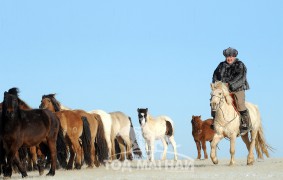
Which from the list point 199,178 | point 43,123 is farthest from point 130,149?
point 199,178

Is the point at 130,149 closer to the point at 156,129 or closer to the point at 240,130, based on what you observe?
the point at 156,129

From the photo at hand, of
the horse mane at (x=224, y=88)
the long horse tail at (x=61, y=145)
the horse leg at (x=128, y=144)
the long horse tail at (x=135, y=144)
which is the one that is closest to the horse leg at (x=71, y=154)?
the long horse tail at (x=61, y=145)

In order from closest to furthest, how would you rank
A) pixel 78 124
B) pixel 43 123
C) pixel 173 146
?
pixel 43 123, pixel 78 124, pixel 173 146

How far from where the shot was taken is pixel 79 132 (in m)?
19.4

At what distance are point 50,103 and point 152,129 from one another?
5.83 m

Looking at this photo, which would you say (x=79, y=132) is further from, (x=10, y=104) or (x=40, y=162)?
(x=10, y=104)

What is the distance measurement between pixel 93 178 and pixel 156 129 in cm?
1112

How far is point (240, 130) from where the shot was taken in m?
18.2

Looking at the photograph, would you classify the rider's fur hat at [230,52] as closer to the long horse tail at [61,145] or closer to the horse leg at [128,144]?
the long horse tail at [61,145]

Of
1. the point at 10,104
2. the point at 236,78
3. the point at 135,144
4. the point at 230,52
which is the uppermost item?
the point at 230,52

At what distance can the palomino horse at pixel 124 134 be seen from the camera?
84.6 ft

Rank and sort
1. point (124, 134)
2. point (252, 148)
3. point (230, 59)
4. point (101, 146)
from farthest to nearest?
1. point (124, 134)
2. point (101, 146)
3. point (252, 148)
4. point (230, 59)

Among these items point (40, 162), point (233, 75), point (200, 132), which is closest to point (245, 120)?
point (233, 75)

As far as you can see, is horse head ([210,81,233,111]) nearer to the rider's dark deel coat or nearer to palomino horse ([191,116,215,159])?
the rider's dark deel coat
